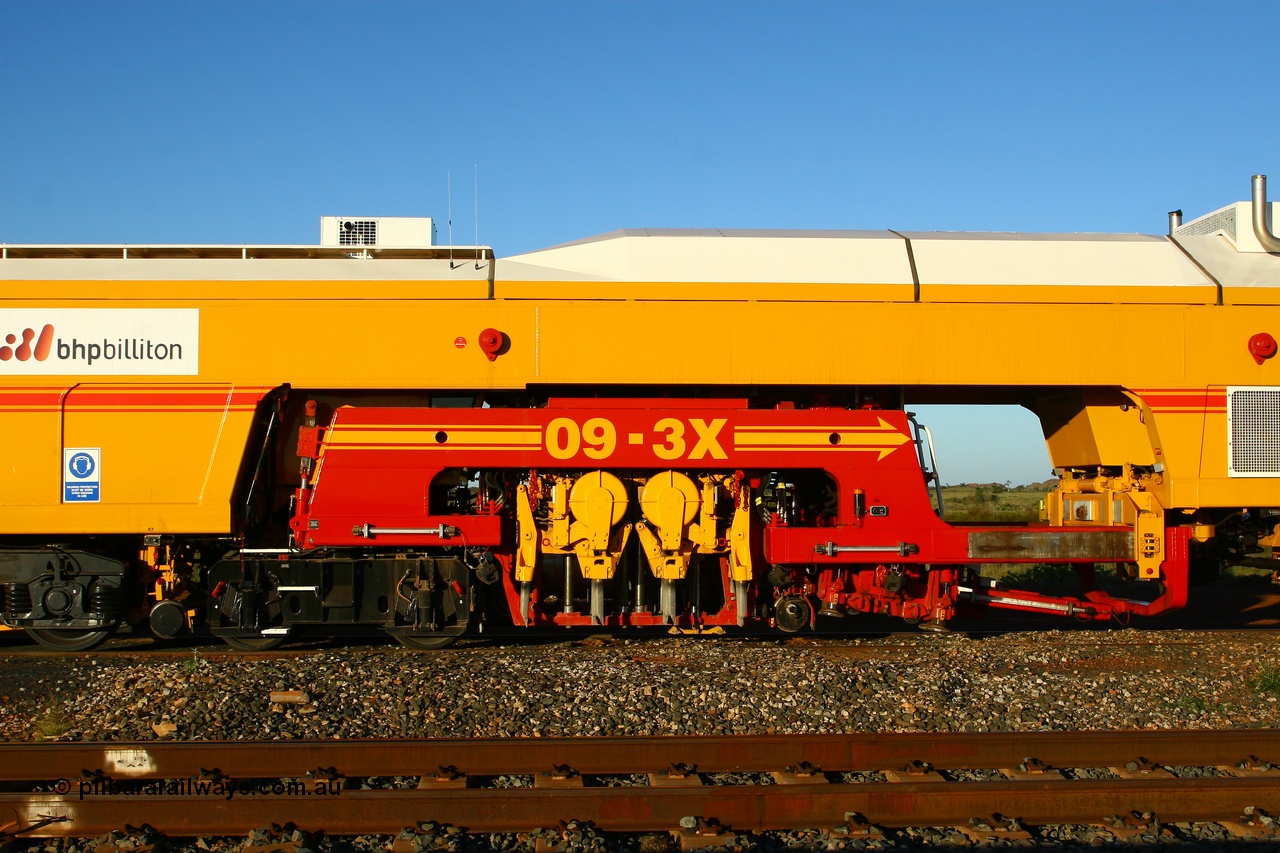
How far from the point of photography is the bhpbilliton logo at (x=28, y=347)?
332 inches

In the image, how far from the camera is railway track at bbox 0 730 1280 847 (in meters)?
4.91

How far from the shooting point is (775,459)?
8.62m

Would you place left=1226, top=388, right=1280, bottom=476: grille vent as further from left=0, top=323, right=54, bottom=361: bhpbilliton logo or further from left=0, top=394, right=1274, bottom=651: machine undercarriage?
left=0, top=323, right=54, bottom=361: bhpbilliton logo

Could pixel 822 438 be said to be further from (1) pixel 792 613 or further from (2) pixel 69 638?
(2) pixel 69 638

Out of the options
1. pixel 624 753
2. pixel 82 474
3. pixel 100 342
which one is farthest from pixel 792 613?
pixel 100 342

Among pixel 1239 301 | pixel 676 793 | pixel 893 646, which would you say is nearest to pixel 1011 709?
pixel 893 646

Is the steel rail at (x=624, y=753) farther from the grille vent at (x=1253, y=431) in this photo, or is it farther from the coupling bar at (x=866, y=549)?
the grille vent at (x=1253, y=431)

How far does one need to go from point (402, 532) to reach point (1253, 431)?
7718 millimetres

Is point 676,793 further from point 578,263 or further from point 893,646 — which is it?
point 578,263

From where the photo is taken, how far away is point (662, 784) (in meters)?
5.38

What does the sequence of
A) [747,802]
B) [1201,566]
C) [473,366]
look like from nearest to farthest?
[747,802] → [473,366] → [1201,566]

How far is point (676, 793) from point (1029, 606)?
17.5 ft

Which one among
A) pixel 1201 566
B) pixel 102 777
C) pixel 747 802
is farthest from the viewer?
pixel 1201 566

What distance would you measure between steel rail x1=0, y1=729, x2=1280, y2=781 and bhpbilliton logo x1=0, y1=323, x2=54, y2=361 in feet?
13.1
